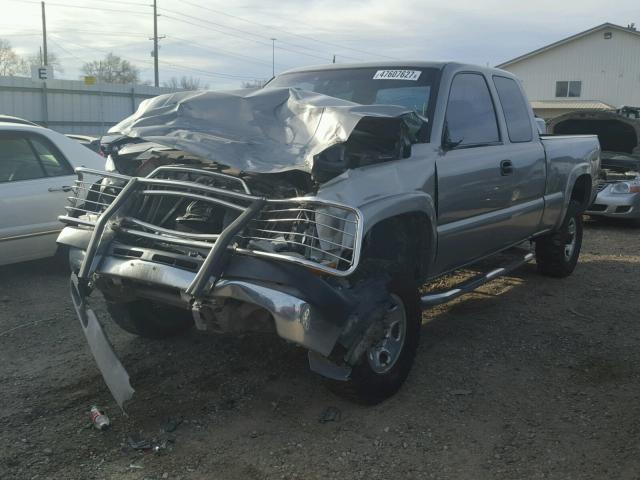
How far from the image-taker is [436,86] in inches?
183

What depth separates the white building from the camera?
38719 mm

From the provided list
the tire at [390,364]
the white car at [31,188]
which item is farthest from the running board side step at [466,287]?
the white car at [31,188]

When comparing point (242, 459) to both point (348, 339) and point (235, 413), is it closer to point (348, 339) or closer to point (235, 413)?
point (235, 413)

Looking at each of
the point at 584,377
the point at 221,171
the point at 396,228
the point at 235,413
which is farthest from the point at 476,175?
the point at 235,413

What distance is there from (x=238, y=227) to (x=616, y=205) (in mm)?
9127

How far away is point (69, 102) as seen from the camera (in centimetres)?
2220

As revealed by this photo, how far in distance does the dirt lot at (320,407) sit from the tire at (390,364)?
133 millimetres

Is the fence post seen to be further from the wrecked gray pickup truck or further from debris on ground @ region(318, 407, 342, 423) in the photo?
debris on ground @ region(318, 407, 342, 423)

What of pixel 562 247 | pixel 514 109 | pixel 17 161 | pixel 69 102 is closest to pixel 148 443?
pixel 17 161

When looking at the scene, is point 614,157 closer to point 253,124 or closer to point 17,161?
point 253,124

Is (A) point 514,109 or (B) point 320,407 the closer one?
(B) point 320,407

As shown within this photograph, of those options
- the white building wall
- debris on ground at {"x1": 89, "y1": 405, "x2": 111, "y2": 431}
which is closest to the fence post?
debris on ground at {"x1": 89, "y1": 405, "x2": 111, "y2": 431}

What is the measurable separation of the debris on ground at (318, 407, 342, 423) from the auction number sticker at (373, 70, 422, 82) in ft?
7.90

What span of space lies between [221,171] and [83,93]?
20.9 metres
